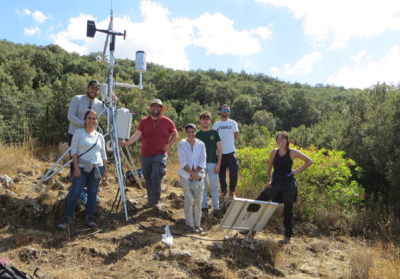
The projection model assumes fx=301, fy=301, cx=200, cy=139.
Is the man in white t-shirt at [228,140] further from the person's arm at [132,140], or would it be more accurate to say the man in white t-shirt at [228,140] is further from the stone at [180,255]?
the stone at [180,255]

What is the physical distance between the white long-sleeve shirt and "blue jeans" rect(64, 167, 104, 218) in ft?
3.58

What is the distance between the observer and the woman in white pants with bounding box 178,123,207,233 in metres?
4.22

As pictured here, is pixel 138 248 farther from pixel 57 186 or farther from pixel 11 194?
pixel 57 186

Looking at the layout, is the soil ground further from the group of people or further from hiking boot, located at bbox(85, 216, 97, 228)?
the group of people

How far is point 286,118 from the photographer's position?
46.2 meters

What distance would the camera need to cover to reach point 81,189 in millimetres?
3832

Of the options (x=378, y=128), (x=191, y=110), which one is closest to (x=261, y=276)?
(x=378, y=128)

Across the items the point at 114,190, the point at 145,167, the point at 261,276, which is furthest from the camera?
Answer: the point at 114,190

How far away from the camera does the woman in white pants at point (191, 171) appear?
4219mm

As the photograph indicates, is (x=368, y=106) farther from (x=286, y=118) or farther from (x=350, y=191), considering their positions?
(x=286, y=118)

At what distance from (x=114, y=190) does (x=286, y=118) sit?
4334 centimetres

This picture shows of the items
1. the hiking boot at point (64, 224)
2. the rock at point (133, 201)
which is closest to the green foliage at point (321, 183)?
the rock at point (133, 201)

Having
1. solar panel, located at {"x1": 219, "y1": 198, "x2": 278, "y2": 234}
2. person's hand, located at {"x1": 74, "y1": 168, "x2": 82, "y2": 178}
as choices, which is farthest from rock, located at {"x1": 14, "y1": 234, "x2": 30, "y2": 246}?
solar panel, located at {"x1": 219, "y1": 198, "x2": 278, "y2": 234}

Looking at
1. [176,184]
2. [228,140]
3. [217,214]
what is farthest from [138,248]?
[176,184]
